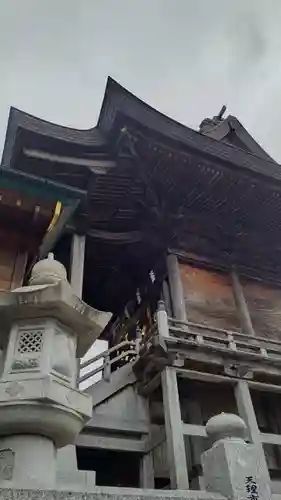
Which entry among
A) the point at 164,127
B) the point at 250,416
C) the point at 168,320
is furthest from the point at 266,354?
the point at 164,127

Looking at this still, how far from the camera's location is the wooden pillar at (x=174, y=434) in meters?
8.02

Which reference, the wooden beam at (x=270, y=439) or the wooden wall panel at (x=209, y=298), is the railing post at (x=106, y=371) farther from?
the wooden beam at (x=270, y=439)

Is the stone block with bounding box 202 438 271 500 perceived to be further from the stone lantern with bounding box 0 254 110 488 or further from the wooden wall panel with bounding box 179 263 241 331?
the wooden wall panel with bounding box 179 263 241 331

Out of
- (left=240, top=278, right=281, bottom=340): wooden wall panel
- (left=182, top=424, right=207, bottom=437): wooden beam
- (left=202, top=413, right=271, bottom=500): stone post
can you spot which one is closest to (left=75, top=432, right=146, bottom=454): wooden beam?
(left=182, top=424, right=207, bottom=437): wooden beam

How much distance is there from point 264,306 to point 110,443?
5.96 metres

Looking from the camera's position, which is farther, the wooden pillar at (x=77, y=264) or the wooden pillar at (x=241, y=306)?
the wooden pillar at (x=241, y=306)

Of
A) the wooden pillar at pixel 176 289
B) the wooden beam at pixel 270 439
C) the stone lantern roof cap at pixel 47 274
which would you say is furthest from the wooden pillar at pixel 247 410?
the stone lantern roof cap at pixel 47 274

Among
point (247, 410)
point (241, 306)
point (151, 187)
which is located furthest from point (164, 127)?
point (247, 410)

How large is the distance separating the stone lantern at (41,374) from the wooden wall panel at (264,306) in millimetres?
9139

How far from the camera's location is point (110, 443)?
912cm

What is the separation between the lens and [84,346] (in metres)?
4.22

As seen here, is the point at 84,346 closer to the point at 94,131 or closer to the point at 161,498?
the point at 161,498

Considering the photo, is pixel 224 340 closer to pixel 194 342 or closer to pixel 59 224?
pixel 194 342

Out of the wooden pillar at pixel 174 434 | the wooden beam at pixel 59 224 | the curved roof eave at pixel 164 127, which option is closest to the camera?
the wooden pillar at pixel 174 434
